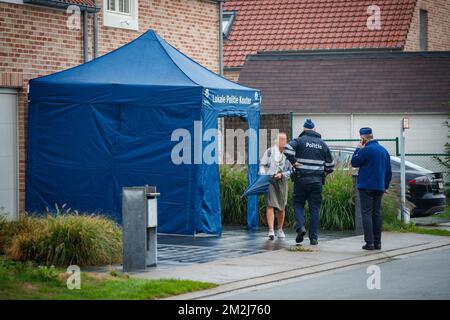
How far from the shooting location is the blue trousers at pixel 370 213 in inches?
659

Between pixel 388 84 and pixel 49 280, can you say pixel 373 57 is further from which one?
pixel 49 280

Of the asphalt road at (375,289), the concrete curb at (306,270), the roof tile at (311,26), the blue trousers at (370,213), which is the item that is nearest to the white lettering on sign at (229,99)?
the blue trousers at (370,213)

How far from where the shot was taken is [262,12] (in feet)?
126

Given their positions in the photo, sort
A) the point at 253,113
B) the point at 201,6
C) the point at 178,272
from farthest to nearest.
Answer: the point at 201,6, the point at 253,113, the point at 178,272

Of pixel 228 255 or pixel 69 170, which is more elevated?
pixel 69 170

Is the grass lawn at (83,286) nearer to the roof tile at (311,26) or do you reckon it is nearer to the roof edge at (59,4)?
the roof edge at (59,4)

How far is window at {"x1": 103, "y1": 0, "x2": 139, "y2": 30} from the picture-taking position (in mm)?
22094

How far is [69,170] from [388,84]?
43.4ft

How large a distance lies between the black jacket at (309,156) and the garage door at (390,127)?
12333mm

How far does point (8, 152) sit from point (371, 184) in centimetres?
693

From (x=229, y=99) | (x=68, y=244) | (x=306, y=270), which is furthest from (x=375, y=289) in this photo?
(x=229, y=99)

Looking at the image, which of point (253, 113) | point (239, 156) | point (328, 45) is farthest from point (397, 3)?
point (253, 113)

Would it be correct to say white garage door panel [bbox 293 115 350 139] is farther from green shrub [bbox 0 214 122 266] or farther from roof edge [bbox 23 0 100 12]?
green shrub [bbox 0 214 122 266]

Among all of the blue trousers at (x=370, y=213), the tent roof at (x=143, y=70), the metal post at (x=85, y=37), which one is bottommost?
the blue trousers at (x=370, y=213)
